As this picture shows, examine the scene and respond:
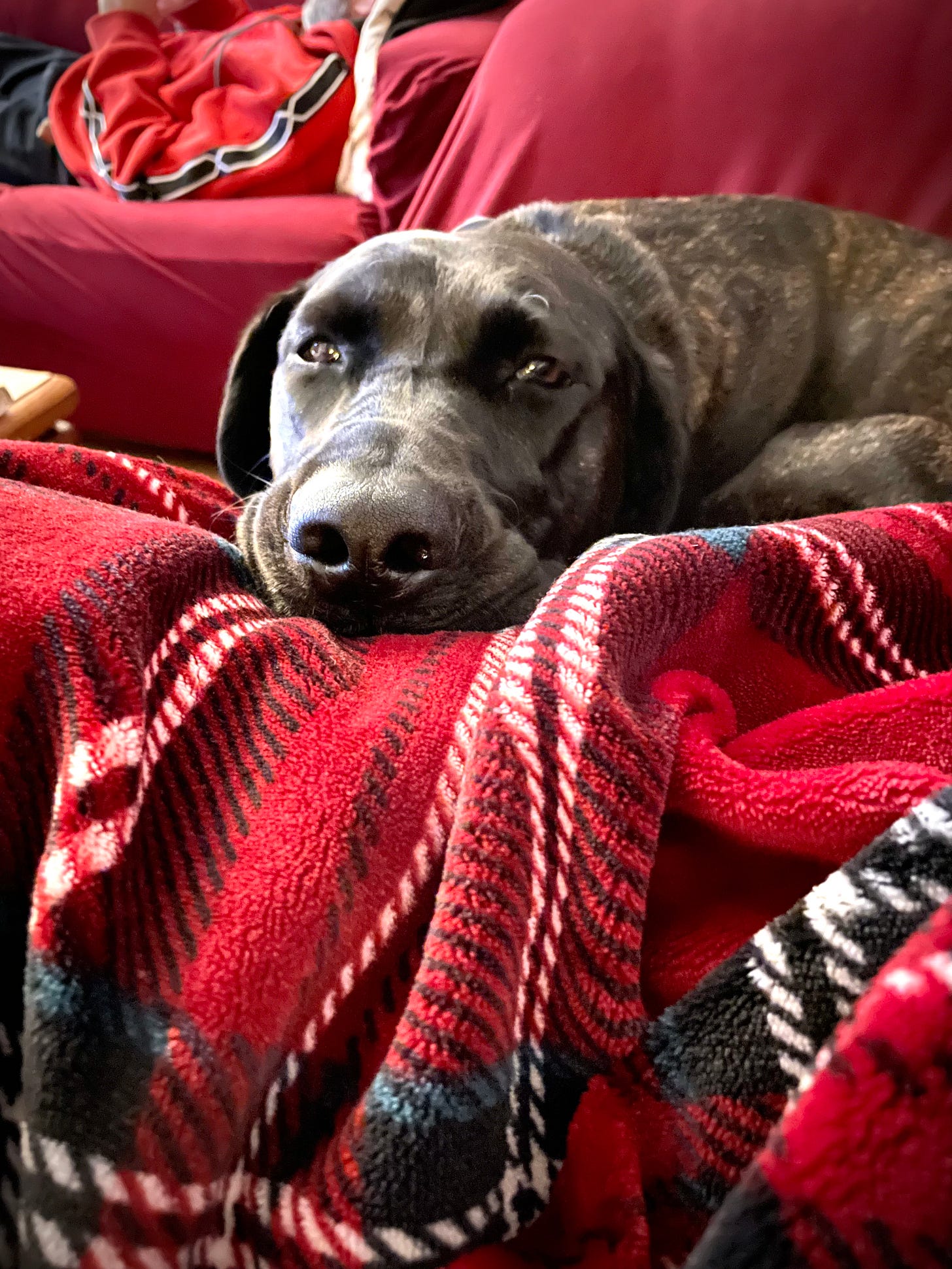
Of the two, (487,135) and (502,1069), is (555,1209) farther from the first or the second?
(487,135)

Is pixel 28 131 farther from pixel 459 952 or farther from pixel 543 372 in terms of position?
pixel 459 952

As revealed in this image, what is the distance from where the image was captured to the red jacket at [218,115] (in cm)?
244

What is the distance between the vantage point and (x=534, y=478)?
3.62ft

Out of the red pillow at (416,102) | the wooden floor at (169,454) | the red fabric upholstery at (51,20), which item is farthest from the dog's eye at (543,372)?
the red fabric upholstery at (51,20)

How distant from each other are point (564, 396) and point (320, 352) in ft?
1.16

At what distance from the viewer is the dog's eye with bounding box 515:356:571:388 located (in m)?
1.14

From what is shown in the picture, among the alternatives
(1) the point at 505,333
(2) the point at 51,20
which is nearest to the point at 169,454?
(1) the point at 505,333

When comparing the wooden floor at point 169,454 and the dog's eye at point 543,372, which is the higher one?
the dog's eye at point 543,372

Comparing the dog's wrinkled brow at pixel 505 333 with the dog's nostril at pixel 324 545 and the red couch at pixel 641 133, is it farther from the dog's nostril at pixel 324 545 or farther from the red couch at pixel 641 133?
the red couch at pixel 641 133

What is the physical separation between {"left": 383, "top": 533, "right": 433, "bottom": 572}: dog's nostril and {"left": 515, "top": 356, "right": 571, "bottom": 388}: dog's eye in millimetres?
438

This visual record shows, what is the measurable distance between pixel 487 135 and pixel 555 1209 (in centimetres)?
205

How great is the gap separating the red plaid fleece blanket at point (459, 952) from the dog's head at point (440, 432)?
216mm

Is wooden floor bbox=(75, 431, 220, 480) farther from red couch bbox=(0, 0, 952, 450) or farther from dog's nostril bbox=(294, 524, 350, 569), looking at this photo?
dog's nostril bbox=(294, 524, 350, 569)

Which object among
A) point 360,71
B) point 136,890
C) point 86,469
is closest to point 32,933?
point 136,890
